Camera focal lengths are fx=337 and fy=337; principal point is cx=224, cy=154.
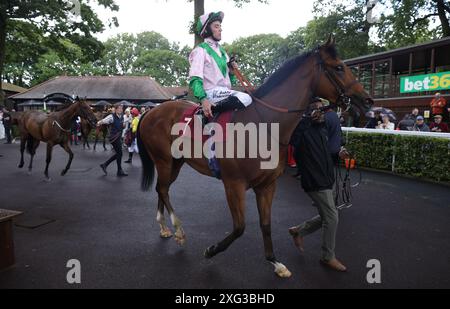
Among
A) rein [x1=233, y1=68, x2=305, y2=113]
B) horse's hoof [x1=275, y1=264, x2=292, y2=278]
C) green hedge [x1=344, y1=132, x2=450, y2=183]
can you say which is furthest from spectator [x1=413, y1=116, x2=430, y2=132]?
horse's hoof [x1=275, y1=264, x2=292, y2=278]

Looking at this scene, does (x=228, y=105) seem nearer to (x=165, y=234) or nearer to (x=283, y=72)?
(x=283, y=72)

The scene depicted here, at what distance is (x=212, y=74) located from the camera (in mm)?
3498

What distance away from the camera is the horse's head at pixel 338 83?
10.3ft

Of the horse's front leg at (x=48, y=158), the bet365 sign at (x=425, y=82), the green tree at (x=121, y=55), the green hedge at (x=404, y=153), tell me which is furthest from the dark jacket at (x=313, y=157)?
the green tree at (x=121, y=55)

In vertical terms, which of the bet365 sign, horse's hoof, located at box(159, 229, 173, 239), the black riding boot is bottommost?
horse's hoof, located at box(159, 229, 173, 239)

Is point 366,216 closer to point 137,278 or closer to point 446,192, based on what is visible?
point 446,192

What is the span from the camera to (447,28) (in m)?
24.8

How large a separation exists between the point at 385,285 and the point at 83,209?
15.5ft

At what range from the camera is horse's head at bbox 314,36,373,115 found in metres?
3.15

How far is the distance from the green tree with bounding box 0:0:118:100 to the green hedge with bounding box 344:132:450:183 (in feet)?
53.8

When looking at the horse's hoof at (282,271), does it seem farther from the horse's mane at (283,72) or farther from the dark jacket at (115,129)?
the dark jacket at (115,129)

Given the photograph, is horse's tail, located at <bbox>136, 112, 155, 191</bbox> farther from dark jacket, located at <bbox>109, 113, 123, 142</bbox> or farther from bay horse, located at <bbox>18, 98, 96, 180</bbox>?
dark jacket, located at <bbox>109, 113, 123, 142</bbox>

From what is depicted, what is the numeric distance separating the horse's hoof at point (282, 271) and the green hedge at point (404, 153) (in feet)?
20.8

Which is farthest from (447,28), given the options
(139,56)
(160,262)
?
(139,56)
